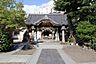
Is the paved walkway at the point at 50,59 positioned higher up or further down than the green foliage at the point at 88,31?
further down

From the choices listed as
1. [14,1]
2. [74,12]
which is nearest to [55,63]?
[14,1]

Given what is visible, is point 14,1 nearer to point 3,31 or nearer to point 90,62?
point 3,31

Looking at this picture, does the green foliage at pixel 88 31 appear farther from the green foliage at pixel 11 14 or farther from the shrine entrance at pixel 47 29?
the shrine entrance at pixel 47 29

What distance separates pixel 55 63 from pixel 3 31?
10.4 metres

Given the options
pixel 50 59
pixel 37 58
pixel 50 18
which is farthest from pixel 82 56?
pixel 50 18

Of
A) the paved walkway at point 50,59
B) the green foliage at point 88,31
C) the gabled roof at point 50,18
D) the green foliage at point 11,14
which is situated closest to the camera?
the paved walkway at point 50,59

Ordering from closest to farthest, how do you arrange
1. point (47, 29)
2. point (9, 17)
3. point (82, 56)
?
point (82, 56) → point (9, 17) → point (47, 29)

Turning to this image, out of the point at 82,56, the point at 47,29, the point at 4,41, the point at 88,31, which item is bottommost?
the point at 82,56

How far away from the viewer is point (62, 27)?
127ft

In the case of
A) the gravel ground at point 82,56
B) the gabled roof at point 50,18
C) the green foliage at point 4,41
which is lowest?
the gravel ground at point 82,56

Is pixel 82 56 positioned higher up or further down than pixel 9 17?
further down

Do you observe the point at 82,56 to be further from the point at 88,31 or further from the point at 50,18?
the point at 50,18

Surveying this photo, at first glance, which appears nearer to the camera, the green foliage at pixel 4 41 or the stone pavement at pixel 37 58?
the stone pavement at pixel 37 58

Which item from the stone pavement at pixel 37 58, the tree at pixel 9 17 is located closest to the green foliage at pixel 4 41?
the tree at pixel 9 17
